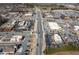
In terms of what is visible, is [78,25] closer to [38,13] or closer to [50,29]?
[50,29]

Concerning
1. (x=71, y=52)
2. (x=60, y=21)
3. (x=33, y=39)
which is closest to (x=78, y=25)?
(x=60, y=21)

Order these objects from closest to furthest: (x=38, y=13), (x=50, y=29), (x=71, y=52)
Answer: (x=71, y=52) → (x=50, y=29) → (x=38, y=13)

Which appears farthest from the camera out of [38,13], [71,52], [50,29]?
[38,13]

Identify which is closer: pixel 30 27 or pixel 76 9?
pixel 30 27

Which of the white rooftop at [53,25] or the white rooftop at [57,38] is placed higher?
the white rooftop at [53,25]

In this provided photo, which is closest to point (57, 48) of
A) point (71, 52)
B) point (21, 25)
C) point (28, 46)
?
point (71, 52)

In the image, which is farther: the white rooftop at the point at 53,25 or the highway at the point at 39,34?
the white rooftop at the point at 53,25

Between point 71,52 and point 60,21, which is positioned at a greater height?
point 60,21

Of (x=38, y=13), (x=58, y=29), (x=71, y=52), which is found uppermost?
(x=38, y=13)

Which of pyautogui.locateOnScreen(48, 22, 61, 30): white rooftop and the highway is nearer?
the highway

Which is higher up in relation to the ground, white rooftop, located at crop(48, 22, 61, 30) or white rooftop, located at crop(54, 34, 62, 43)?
white rooftop, located at crop(48, 22, 61, 30)
